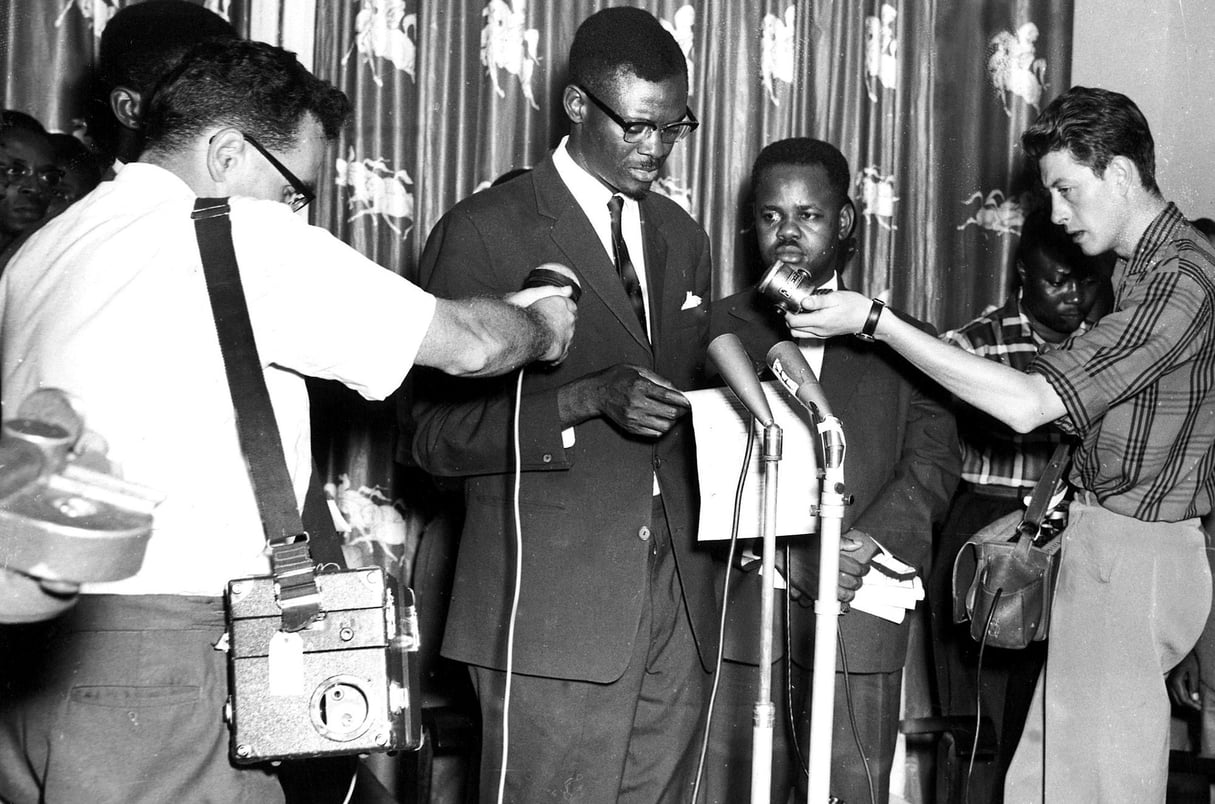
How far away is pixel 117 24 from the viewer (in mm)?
2920

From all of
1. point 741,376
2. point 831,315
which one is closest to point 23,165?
point 831,315

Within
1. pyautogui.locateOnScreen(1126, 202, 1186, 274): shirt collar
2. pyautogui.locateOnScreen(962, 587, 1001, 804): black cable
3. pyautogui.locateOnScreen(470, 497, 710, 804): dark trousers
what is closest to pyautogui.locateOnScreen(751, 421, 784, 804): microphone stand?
pyautogui.locateOnScreen(470, 497, 710, 804): dark trousers

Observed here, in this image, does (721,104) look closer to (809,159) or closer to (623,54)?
(809,159)

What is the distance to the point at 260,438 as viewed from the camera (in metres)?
1.68

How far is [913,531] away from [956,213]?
1.36 metres

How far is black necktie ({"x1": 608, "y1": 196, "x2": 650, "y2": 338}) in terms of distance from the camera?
8.47 feet

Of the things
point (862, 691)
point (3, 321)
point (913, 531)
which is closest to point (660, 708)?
point (862, 691)

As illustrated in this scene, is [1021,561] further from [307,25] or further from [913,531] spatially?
[307,25]

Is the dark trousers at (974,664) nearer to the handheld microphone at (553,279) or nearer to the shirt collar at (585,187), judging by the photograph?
the shirt collar at (585,187)

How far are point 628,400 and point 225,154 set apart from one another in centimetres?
82

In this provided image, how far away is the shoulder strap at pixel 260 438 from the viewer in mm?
1656

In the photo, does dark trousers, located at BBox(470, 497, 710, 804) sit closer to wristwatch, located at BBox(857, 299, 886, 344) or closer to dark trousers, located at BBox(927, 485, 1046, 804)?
wristwatch, located at BBox(857, 299, 886, 344)

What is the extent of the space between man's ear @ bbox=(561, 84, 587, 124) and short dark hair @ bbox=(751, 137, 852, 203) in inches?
23.4

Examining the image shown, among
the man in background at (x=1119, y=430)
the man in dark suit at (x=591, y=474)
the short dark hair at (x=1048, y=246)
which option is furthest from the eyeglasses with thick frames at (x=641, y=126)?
the short dark hair at (x=1048, y=246)
